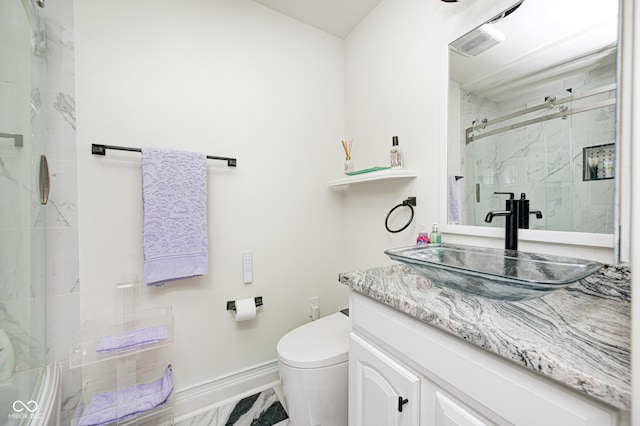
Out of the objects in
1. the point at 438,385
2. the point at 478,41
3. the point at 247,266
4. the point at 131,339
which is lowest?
the point at 131,339

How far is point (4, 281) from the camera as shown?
911 millimetres

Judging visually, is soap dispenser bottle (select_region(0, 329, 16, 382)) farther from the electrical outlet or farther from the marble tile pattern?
the electrical outlet

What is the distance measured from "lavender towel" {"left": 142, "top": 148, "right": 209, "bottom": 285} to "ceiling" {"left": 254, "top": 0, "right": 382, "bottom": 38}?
1109 mm

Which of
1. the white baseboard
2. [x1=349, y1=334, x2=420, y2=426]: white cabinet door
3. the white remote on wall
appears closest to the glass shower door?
the white baseboard

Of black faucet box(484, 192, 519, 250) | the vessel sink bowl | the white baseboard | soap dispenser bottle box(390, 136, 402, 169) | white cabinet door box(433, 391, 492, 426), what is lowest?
the white baseboard

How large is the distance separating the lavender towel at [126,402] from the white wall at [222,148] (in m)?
0.15

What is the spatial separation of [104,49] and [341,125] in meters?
1.39

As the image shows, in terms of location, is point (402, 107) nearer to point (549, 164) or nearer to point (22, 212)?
point (549, 164)

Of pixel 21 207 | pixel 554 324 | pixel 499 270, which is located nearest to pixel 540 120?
pixel 499 270

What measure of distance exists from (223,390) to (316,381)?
694mm

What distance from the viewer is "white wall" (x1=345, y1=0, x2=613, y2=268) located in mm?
1201

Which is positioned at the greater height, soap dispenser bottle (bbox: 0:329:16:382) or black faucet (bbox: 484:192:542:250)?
black faucet (bbox: 484:192:542:250)

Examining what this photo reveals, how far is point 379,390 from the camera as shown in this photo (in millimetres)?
840

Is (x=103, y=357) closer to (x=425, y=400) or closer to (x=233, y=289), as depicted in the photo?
(x=233, y=289)
